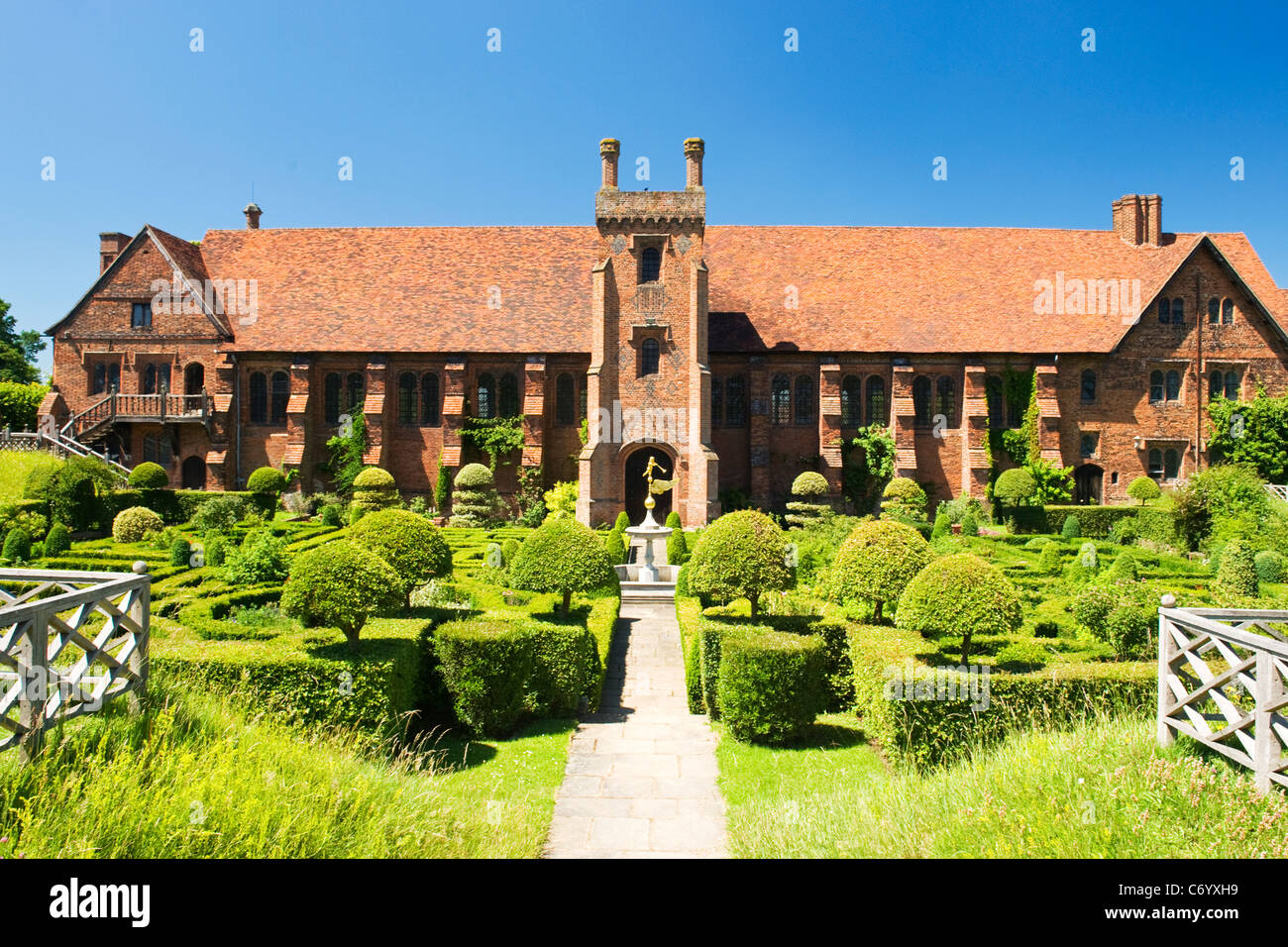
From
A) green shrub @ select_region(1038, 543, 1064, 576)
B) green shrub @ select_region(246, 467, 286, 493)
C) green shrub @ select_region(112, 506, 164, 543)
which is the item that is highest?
green shrub @ select_region(246, 467, 286, 493)

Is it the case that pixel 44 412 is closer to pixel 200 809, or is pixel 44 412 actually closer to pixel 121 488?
pixel 121 488

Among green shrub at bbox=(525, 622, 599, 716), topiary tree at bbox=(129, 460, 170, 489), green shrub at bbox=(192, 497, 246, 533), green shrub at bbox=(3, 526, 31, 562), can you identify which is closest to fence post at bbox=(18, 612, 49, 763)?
green shrub at bbox=(525, 622, 599, 716)

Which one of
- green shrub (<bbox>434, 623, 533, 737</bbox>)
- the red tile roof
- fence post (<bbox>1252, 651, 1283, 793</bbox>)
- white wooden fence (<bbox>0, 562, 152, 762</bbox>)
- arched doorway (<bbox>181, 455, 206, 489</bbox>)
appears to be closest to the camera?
white wooden fence (<bbox>0, 562, 152, 762</bbox>)

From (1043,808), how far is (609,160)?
29957mm

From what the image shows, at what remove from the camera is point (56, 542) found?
23875 mm

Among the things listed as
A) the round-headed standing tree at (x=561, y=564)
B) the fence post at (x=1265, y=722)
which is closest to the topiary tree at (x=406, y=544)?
the round-headed standing tree at (x=561, y=564)

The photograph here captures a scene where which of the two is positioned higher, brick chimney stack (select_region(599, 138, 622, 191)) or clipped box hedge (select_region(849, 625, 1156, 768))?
brick chimney stack (select_region(599, 138, 622, 191))

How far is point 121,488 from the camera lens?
31047 millimetres

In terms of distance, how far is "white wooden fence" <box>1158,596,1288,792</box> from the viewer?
6.33 meters

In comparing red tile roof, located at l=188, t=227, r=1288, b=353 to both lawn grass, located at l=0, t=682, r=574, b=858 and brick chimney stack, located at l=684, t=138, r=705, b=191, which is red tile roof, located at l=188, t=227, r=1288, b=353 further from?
lawn grass, located at l=0, t=682, r=574, b=858

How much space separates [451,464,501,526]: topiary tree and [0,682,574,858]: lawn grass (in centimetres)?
2275

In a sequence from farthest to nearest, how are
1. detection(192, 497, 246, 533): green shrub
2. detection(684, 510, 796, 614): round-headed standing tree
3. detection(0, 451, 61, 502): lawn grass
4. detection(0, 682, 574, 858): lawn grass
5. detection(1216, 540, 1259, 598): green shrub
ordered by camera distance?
detection(0, 451, 61, 502): lawn grass → detection(192, 497, 246, 533): green shrub → detection(1216, 540, 1259, 598): green shrub → detection(684, 510, 796, 614): round-headed standing tree → detection(0, 682, 574, 858): lawn grass
